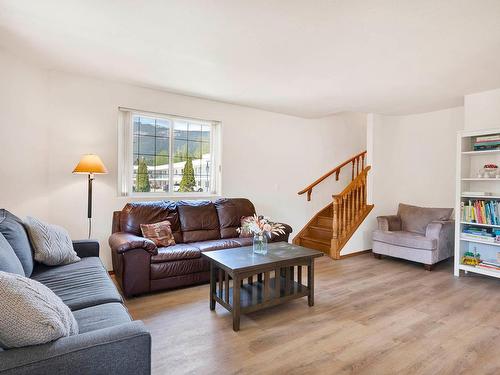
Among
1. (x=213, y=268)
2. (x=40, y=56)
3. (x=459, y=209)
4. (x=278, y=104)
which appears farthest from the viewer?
(x=278, y=104)

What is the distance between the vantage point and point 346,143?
6262 mm

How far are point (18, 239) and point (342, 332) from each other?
2.59 m

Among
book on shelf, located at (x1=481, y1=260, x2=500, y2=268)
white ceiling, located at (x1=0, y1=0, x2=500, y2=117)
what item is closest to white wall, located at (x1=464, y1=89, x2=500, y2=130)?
white ceiling, located at (x1=0, y1=0, x2=500, y2=117)

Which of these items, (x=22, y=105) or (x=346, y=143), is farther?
(x=346, y=143)

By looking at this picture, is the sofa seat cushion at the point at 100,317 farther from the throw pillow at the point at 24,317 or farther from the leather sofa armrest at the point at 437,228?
the leather sofa armrest at the point at 437,228

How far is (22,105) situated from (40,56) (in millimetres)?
540

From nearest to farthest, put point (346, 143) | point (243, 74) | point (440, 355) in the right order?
point (440, 355) < point (243, 74) < point (346, 143)

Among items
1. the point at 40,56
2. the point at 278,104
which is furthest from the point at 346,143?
the point at 40,56

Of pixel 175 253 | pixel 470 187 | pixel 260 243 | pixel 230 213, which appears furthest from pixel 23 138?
pixel 470 187

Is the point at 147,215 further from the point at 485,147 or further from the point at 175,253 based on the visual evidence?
the point at 485,147

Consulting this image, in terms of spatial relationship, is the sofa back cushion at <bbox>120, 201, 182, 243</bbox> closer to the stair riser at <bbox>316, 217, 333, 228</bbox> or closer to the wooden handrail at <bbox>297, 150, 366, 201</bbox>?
the wooden handrail at <bbox>297, 150, 366, 201</bbox>

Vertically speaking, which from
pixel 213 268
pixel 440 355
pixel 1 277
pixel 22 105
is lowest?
pixel 440 355

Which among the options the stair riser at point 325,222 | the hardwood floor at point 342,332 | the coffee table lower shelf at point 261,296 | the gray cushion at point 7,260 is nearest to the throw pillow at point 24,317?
the gray cushion at point 7,260

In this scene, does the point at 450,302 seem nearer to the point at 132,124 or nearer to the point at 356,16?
the point at 356,16
